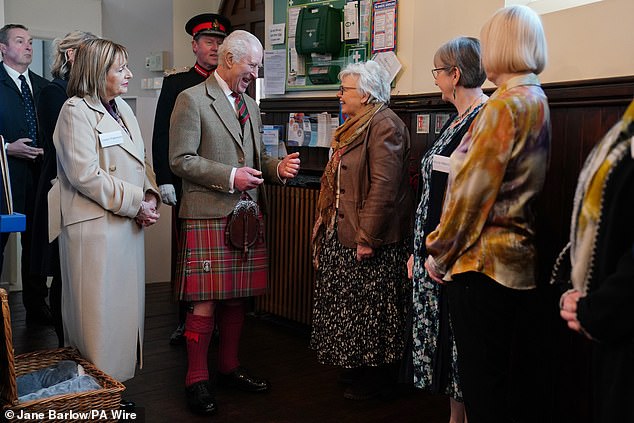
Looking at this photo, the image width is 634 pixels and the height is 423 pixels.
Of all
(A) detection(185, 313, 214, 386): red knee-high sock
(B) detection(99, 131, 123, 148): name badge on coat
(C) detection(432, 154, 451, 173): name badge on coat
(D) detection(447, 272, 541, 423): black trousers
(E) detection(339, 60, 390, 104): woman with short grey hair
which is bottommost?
(A) detection(185, 313, 214, 386): red knee-high sock

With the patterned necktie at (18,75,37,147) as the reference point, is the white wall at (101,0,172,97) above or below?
above

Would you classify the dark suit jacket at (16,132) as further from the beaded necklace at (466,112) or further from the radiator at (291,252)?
the beaded necklace at (466,112)

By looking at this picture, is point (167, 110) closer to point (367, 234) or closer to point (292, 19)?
point (292, 19)

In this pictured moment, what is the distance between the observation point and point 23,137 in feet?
14.0

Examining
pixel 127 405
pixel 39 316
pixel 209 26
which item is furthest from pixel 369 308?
pixel 39 316

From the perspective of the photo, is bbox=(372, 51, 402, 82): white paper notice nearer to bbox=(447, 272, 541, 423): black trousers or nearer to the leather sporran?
the leather sporran

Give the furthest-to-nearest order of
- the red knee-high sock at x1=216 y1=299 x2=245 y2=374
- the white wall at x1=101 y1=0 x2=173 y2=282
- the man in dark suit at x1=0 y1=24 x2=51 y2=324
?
the white wall at x1=101 y1=0 x2=173 y2=282 → the man in dark suit at x1=0 y1=24 x2=51 y2=324 → the red knee-high sock at x1=216 y1=299 x2=245 y2=374

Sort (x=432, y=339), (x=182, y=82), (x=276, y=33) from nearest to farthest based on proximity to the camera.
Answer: (x=432, y=339) < (x=182, y=82) < (x=276, y=33)

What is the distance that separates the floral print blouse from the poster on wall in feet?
5.40

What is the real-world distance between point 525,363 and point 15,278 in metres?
4.03

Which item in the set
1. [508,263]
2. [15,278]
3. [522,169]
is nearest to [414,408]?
[508,263]

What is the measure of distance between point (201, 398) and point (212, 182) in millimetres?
916

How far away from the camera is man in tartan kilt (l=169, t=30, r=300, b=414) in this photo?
2770 mm

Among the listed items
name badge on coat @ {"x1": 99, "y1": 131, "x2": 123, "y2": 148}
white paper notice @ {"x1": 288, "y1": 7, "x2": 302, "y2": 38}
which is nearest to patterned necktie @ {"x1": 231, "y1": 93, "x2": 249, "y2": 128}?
name badge on coat @ {"x1": 99, "y1": 131, "x2": 123, "y2": 148}
